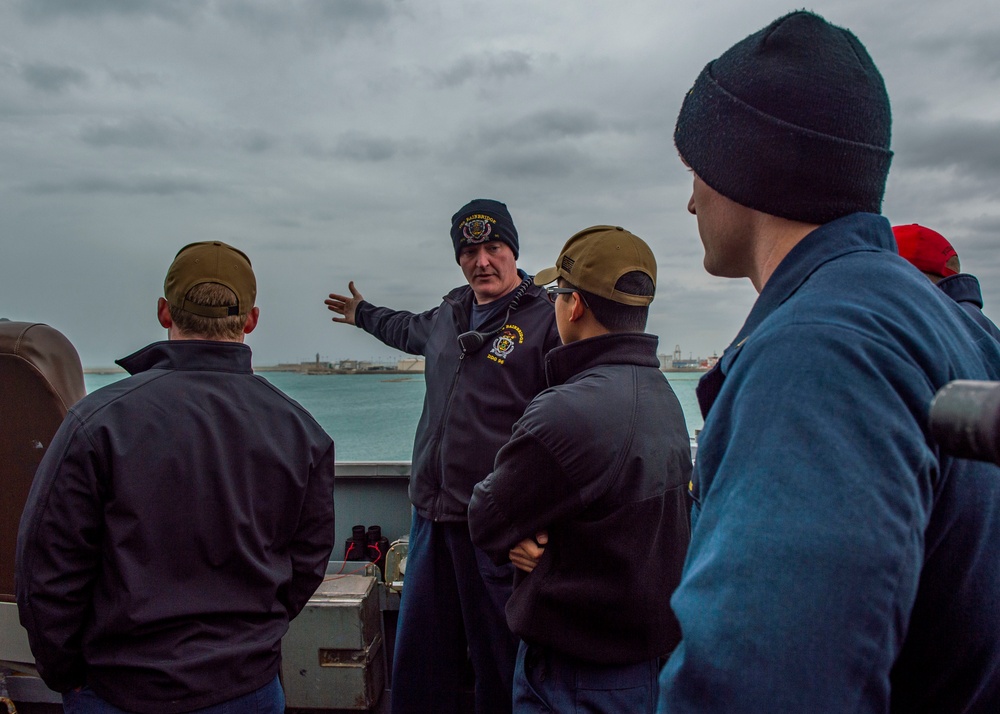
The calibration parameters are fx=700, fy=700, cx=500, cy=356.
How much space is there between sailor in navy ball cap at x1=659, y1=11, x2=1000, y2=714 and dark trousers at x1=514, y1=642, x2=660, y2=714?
1178 mm

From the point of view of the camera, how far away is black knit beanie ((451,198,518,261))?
3320 mm

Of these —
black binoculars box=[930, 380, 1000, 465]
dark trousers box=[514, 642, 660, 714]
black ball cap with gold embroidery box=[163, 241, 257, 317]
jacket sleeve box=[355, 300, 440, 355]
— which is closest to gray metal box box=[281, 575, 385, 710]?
jacket sleeve box=[355, 300, 440, 355]

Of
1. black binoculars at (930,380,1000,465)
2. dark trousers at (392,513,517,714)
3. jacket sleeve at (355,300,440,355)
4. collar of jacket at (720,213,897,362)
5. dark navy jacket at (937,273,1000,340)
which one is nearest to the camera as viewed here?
black binoculars at (930,380,1000,465)

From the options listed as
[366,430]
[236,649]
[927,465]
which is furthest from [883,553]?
[366,430]

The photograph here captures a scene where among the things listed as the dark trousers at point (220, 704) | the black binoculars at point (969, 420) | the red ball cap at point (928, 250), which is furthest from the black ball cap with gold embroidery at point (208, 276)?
the red ball cap at point (928, 250)

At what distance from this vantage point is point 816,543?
0.65 metres

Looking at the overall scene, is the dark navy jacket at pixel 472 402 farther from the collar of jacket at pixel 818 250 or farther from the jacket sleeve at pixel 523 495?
the collar of jacket at pixel 818 250

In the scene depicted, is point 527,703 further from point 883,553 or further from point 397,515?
point 397,515

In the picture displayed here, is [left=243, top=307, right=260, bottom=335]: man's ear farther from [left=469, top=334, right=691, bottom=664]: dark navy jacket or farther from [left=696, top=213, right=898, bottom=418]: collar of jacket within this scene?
[left=696, top=213, right=898, bottom=418]: collar of jacket

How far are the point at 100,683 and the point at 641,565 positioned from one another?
1.43 m

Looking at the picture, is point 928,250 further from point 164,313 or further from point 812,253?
point 164,313

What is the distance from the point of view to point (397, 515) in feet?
14.4

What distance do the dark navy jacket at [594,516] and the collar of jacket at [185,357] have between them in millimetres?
811

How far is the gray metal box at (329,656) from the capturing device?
3.39 metres
